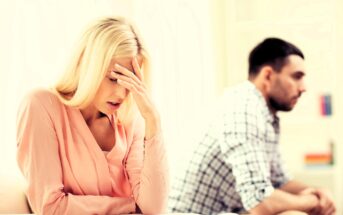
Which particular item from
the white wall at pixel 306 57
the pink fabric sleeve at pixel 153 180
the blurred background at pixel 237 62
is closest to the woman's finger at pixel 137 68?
the pink fabric sleeve at pixel 153 180

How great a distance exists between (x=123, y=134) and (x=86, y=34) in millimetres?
252

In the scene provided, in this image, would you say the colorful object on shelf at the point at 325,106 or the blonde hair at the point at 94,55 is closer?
the blonde hair at the point at 94,55

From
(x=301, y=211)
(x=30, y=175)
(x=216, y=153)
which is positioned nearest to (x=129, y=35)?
(x=30, y=175)

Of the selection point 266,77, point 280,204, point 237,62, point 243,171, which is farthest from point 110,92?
point 237,62

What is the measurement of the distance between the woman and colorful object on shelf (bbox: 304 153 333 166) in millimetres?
1885

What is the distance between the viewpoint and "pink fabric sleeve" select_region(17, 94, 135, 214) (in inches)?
44.1

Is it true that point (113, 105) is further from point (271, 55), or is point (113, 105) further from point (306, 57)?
point (306, 57)

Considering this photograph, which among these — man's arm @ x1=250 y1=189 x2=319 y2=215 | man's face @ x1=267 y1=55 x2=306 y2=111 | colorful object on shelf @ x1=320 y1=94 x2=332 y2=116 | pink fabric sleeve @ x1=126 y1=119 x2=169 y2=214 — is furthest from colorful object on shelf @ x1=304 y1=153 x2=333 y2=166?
pink fabric sleeve @ x1=126 y1=119 x2=169 y2=214

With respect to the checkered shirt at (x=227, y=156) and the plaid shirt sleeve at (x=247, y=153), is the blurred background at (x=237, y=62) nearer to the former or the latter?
→ the checkered shirt at (x=227, y=156)

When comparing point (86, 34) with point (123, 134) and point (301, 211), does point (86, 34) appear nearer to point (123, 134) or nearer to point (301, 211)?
point (123, 134)

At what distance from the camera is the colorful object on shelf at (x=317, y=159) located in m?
2.96

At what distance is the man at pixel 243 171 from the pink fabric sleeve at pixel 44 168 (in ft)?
2.31

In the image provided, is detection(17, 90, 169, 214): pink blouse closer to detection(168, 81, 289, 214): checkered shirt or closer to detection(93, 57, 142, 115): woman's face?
detection(93, 57, 142, 115): woman's face

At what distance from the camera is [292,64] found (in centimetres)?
232
